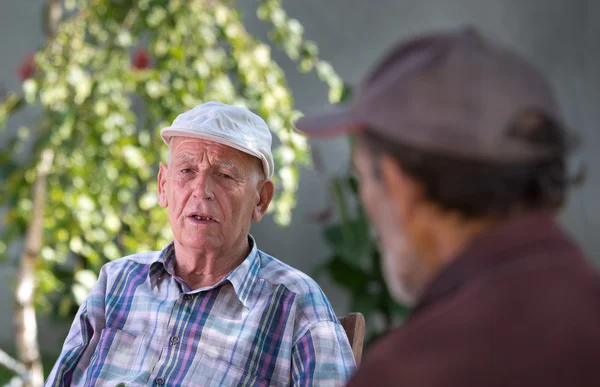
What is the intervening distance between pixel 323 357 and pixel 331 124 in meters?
0.97

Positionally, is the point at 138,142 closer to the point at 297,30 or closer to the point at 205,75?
the point at 205,75

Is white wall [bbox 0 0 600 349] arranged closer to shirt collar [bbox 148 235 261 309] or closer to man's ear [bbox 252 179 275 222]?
man's ear [bbox 252 179 275 222]

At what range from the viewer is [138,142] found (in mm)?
3633

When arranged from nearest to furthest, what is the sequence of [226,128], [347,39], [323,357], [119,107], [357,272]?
[323,357] < [226,128] < [119,107] < [357,272] < [347,39]

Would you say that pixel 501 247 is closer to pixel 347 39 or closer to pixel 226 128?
pixel 226 128

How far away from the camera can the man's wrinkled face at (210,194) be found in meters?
2.05

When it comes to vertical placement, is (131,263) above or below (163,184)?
below

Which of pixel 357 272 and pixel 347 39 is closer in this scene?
pixel 357 272

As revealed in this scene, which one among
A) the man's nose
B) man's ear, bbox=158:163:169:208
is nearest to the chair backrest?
the man's nose

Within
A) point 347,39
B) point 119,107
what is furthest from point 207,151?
point 347,39

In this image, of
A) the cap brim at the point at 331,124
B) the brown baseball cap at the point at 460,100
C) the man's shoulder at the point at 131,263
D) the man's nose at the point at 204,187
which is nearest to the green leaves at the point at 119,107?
the man's shoulder at the point at 131,263

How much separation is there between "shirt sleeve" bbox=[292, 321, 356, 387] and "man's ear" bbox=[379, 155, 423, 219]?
3.09ft

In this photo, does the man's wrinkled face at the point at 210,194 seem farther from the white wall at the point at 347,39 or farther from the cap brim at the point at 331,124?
the white wall at the point at 347,39

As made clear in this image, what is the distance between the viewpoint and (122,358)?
1.92m
